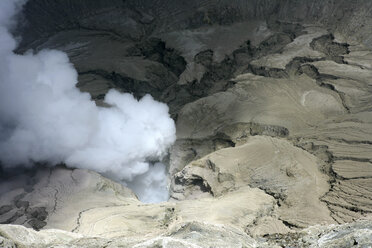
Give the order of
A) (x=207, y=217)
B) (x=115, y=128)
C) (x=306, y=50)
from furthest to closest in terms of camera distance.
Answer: (x=306, y=50) < (x=115, y=128) < (x=207, y=217)

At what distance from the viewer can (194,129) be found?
12141 mm

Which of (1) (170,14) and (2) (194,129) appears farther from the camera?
(1) (170,14)

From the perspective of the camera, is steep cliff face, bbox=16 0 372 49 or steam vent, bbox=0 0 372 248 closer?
steam vent, bbox=0 0 372 248

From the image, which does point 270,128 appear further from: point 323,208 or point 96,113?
point 96,113

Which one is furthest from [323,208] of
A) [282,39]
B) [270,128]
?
[282,39]

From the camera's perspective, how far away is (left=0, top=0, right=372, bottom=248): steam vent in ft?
26.2

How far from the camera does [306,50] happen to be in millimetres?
14484

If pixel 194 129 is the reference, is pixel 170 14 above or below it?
above

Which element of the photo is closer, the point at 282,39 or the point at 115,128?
the point at 115,128

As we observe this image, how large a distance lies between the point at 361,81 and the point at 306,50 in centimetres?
237

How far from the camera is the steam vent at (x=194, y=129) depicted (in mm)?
7984

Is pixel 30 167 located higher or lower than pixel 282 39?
lower

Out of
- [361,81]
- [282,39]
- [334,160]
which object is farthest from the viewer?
[282,39]

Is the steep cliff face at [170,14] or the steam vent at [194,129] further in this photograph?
the steep cliff face at [170,14]
